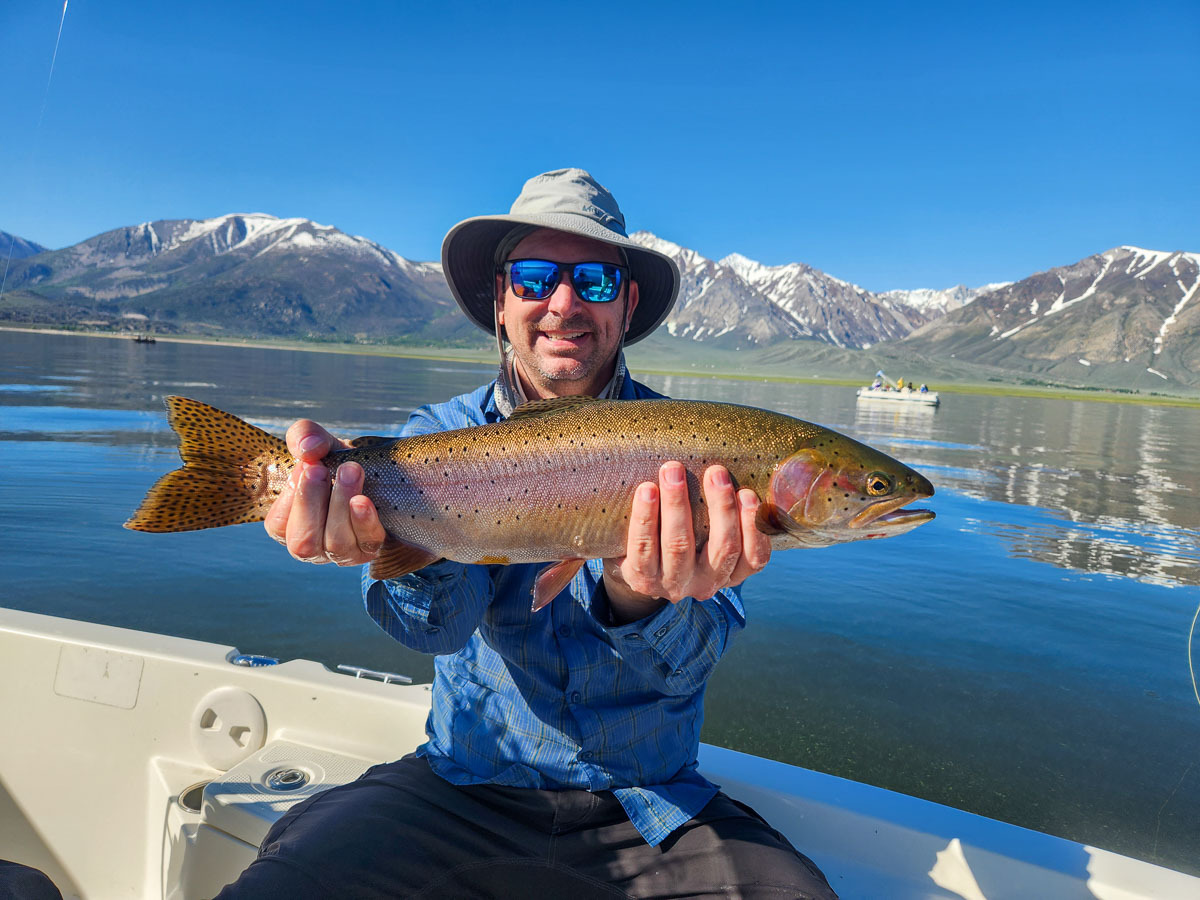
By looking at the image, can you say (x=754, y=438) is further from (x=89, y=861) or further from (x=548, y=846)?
(x=89, y=861)

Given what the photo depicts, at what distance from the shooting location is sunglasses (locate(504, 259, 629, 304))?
13.8 ft

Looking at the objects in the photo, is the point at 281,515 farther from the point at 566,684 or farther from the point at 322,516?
the point at 566,684

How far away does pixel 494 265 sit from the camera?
499cm

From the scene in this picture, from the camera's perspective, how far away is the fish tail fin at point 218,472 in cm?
323

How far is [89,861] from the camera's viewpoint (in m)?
4.36

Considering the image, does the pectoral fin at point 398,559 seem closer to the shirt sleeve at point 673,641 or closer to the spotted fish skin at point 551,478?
the spotted fish skin at point 551,478

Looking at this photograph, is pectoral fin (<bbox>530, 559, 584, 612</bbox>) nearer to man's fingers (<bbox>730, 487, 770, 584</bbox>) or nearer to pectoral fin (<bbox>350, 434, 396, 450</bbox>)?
man's fingers (<bbox>730, 487, 770, 584</bbox>)

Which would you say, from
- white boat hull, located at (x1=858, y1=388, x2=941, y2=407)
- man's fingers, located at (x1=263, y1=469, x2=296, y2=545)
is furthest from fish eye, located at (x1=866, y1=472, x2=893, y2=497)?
white boat hull, located at (x1=858, y1=388, x2=941, y2=407)

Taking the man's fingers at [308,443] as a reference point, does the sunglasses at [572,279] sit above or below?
above

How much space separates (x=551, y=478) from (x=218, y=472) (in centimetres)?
151

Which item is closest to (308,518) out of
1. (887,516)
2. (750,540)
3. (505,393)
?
(505,393)

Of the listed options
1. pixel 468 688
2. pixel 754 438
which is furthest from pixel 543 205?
pixel 468 688

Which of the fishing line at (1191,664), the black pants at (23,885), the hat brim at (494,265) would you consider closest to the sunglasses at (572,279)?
the hat brim at (494,265)

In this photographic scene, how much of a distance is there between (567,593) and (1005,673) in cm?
624
